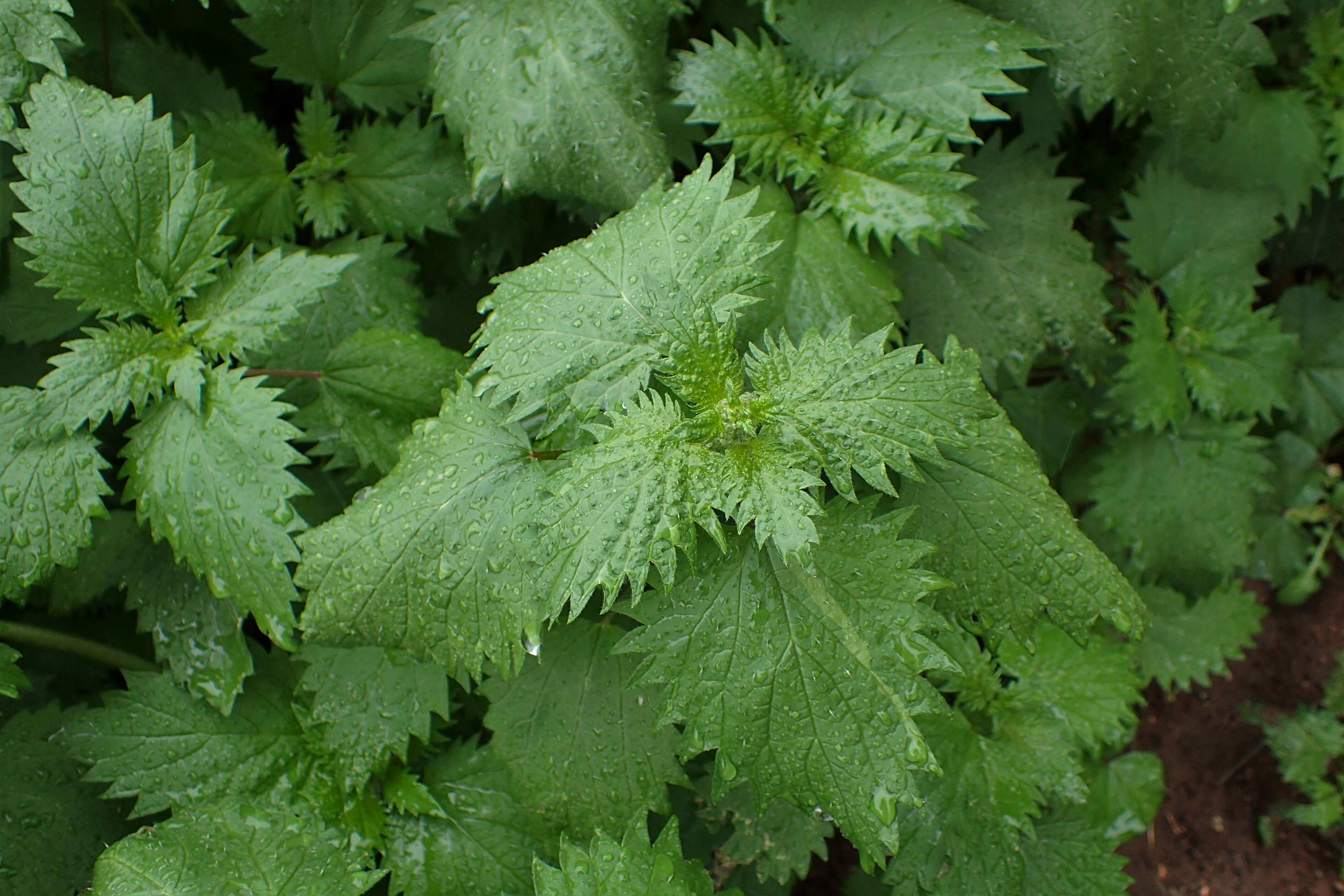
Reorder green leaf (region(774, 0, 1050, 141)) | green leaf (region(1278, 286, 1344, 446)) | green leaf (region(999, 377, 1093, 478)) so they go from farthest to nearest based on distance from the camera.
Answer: green leaf (region(1278, 286, 1344, 446)), green leaf (region(999, 377, 1093, 478)), green leaf (region(774, 0, 1050, 141))

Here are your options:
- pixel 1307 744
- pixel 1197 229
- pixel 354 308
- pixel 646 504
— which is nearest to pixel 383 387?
pixel 354 308

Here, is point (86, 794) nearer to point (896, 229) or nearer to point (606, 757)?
point (606, 757)

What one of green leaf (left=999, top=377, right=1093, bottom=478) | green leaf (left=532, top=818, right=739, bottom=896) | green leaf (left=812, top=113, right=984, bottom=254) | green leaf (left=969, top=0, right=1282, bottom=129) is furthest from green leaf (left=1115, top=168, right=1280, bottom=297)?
green leaf (left=532, top=818, right=739, bottom=896)

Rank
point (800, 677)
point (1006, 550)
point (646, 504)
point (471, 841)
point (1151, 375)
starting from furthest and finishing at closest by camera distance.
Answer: point (1151, 375) < point (471, 841) < point (1006, 550) < point (800, 677) < point (646, 504)

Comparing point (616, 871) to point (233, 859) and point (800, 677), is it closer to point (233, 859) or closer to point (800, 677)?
point (800, 677)

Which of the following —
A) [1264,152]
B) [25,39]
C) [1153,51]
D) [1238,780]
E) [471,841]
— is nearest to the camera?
[25,39]

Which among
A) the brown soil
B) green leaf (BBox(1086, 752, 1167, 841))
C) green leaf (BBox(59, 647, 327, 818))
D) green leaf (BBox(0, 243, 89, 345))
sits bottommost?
the brown soil

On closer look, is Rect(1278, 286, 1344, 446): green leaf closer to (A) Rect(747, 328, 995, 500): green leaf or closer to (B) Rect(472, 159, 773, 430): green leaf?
(A) Rect(747, 328, 995, 500): green leaf
